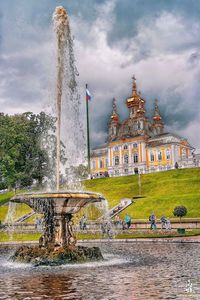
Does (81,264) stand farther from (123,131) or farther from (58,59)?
(123,131)

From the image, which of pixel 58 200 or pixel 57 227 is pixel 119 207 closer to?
pixel 57 227

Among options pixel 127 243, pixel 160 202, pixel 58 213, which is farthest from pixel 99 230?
A: pixel 58 213

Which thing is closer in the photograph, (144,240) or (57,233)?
(57,233)

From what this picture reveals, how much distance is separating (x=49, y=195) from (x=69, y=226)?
200 cm

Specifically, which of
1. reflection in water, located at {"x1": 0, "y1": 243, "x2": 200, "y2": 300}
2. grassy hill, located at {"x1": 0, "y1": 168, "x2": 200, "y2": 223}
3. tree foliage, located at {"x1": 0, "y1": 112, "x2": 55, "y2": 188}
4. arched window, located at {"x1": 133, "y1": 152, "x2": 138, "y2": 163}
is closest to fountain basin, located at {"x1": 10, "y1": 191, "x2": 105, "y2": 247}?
reflection in water, located at {"x1": 0, "y1": 243, "x2": 200, "y2": 300}

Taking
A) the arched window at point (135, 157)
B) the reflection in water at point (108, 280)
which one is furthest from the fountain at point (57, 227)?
the arched window at point (135, 157)

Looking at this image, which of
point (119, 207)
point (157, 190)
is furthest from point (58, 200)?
point (157, 190)

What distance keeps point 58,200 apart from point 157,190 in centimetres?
4303

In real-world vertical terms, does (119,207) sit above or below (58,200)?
above

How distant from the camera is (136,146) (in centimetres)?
10669

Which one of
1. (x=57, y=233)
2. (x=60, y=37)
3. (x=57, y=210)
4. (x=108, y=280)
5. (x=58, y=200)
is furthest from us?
(x=60, y=37)

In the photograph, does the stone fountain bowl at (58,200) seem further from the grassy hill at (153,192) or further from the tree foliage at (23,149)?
the tree foliage at (23,149)

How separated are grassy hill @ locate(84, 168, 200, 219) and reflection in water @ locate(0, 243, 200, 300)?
82.5 ft

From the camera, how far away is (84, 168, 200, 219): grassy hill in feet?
143
